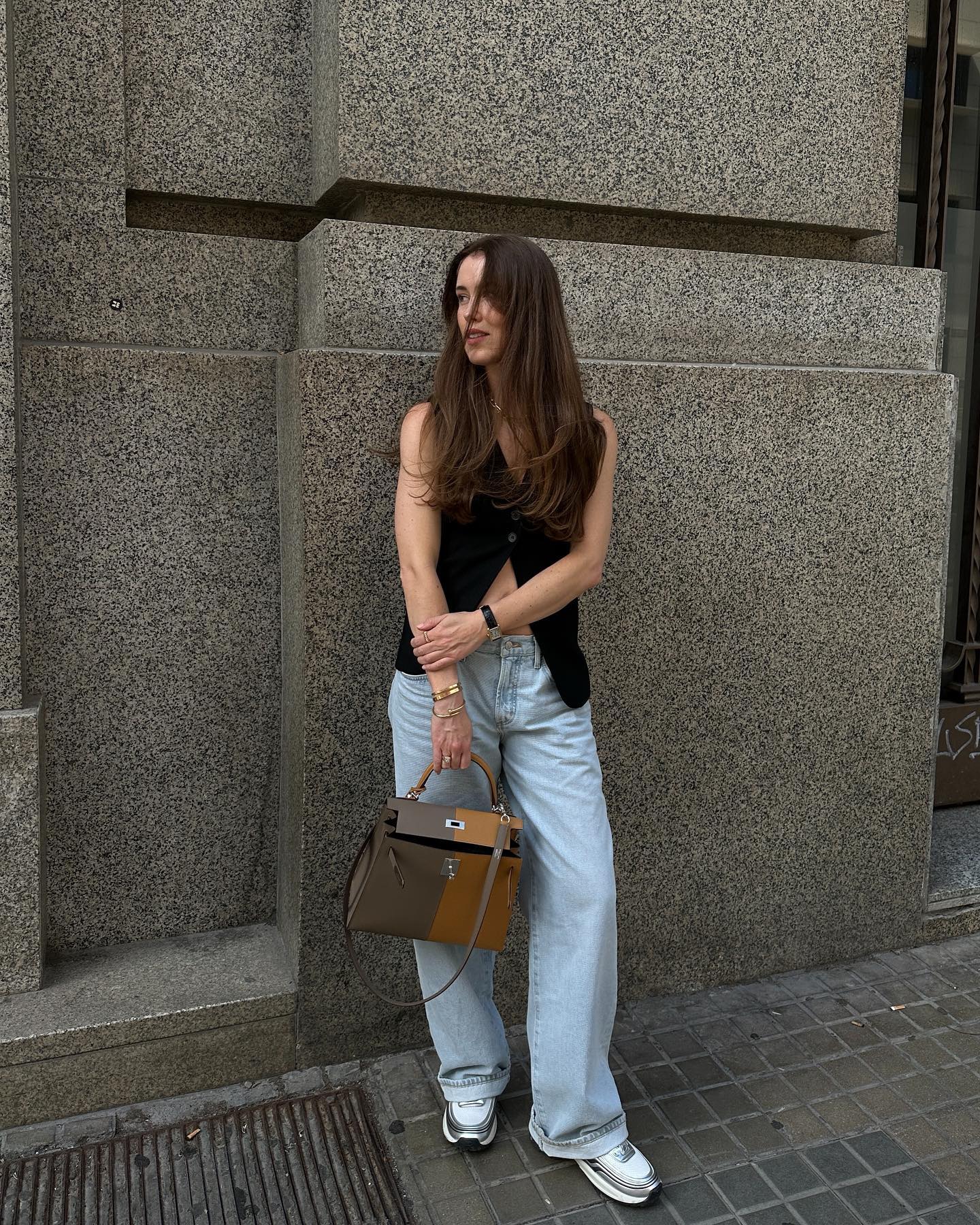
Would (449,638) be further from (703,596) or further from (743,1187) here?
(743,1187)

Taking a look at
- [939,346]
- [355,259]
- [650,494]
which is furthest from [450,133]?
[939,346]

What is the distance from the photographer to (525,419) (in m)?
2.49

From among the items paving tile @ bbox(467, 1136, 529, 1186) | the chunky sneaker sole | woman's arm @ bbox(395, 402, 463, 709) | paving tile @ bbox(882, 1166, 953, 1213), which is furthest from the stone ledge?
paving tile @ bbox(882, 1166, 953, 1213)

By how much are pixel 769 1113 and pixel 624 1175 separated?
544 millimetres

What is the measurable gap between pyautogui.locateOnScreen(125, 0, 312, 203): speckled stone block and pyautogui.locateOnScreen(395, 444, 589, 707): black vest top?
132 centimetres

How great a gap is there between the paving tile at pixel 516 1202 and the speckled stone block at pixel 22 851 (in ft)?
4.34

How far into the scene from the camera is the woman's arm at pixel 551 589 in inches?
96.2

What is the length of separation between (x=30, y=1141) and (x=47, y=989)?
373 millimetres

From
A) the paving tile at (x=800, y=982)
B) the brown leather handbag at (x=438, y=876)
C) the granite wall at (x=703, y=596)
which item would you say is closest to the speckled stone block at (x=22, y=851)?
the granite wall at (x=703, y=596)

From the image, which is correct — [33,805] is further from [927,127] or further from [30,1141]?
[927,127]

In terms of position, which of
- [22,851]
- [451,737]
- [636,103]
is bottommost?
[22,851]

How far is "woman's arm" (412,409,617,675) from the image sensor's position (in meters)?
2.44

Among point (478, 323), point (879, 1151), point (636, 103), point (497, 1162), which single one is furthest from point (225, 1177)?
point (636, 103)

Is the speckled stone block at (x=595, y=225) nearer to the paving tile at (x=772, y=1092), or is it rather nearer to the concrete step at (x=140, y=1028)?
the concrete step at (x=140, y=1028)
